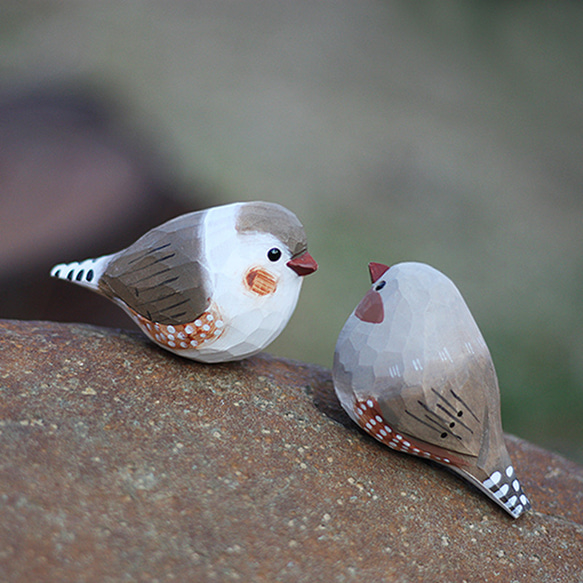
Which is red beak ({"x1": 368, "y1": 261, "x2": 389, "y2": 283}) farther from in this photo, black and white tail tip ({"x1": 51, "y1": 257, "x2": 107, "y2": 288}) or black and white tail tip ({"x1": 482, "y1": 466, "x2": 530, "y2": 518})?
black and white tail tip ({"x1": 51, "y1": 257, "x2": 107, "y2": 288})

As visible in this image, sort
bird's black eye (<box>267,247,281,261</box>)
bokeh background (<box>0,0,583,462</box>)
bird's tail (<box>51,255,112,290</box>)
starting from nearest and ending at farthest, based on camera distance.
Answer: bird's black eye (<box>267,247,281,261</box>), bird's tail (<box>51,255,112,290</box>), bokeh background (<box>0,0,583,462</box>)

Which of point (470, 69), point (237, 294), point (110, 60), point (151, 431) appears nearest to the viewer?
point (151, 431)

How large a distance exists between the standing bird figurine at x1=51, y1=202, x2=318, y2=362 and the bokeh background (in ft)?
5.60

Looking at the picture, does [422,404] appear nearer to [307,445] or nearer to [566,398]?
[307,445]

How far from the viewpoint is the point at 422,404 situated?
5.05 feet

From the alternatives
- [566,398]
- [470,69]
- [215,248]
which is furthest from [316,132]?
[215,248]

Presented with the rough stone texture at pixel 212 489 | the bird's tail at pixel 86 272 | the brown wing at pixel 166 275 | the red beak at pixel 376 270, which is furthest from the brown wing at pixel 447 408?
the bird's tail at pixel 86 272

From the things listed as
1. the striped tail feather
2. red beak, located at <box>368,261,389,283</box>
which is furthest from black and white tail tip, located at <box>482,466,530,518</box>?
red beak, located at <box>368,261,389,283</box>

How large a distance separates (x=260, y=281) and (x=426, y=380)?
0.47m

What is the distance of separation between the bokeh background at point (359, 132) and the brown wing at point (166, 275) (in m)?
1.66

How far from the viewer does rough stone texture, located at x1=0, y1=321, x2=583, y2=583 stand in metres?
1.23

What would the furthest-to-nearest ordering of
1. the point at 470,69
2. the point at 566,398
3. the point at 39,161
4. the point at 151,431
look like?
1. the point at 470,69
2. the point at 566,398
3. the point at 39,161
4. the point at 151,431

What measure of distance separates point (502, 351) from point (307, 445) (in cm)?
273

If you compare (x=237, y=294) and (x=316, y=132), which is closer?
(x=237, y=294)
